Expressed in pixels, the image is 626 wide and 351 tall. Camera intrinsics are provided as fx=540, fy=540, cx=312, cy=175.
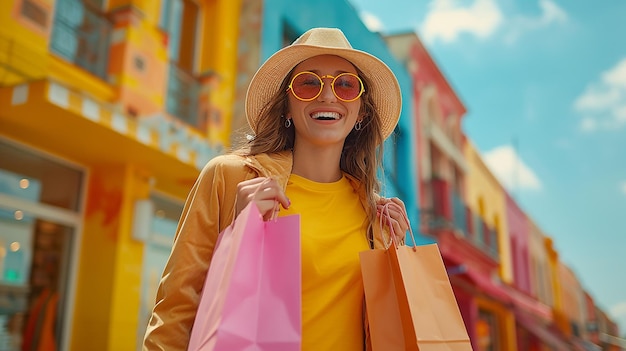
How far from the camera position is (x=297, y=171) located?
181 cm

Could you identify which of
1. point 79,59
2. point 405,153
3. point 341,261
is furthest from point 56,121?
point 405,153

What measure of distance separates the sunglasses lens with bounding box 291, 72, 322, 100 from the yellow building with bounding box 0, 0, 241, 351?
3.16m

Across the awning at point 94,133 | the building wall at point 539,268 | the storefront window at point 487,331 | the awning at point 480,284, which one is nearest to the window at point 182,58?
the awning at point 94,133

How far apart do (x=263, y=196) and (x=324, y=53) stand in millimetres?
633

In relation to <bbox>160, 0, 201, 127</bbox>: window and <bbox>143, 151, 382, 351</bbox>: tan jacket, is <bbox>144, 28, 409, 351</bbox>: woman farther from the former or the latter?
<bbox>160, 0, 201, 127</bbox>: window

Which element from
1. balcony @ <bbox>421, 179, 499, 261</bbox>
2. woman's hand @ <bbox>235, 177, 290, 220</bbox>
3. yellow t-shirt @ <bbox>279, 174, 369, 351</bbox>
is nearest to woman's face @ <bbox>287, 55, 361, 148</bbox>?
yellow t-shirt @ <bbox>279, 174, 369, 351</bbox>

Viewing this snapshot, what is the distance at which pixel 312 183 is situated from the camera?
1.77 metres

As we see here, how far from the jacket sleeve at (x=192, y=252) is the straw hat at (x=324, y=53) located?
43 cm

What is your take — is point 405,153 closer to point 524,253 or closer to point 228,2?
point 228,2

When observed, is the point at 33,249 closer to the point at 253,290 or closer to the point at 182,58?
the point at 182,58

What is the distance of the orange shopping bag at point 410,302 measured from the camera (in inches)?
57.2

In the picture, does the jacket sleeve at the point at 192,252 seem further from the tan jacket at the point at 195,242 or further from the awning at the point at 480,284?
the awning at the point at 480,284

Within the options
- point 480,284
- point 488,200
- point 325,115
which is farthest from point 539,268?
point 325,115

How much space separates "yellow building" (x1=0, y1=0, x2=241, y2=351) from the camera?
4.75 meters
